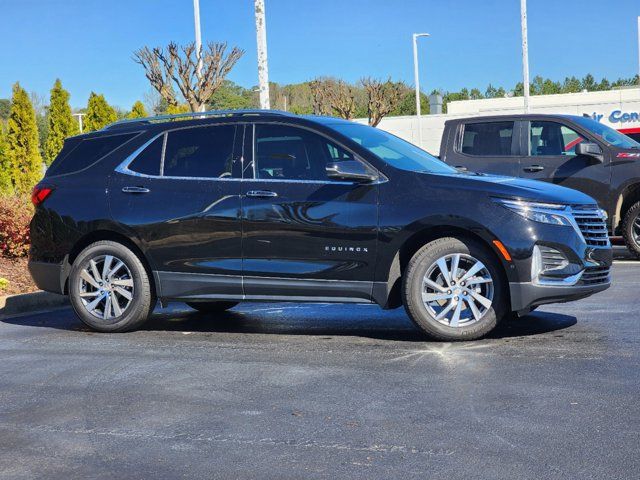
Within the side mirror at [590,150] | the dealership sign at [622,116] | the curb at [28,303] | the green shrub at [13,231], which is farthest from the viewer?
the dealership sign at [622,116]

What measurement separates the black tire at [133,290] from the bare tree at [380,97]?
33006 millimetres

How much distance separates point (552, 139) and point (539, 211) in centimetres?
603

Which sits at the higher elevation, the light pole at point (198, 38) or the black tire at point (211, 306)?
the light pole at point (198, 38)

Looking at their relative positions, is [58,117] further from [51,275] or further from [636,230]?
[51,275]

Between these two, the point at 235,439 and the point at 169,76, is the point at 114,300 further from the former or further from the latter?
the point at 169,76

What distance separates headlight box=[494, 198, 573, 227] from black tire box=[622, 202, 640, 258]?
593 centimetres

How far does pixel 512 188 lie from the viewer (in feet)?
22.8

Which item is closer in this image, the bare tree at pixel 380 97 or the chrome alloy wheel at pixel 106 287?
the chrome alloy wheel at pixel 106 287

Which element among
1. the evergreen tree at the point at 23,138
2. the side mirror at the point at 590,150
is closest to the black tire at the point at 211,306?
the side mirror at the point at 590,150

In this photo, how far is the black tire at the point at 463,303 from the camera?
274 inches

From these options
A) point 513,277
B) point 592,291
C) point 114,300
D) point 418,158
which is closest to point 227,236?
point 114,300

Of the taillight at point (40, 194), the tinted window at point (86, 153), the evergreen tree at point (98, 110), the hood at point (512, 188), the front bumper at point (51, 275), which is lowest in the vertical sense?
the front bumper at point (51, 275)

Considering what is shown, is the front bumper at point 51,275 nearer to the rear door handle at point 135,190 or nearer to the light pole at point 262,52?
the rear door handle at point 135,190

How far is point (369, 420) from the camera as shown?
5004 millimetres
